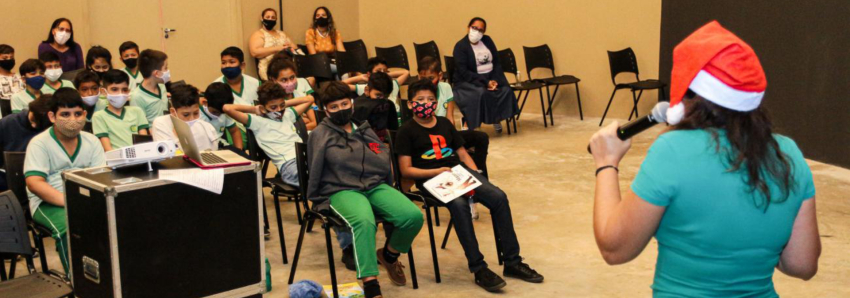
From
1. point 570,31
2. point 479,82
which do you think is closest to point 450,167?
point 479,82

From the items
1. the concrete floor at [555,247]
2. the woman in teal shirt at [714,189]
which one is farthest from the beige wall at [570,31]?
the woman in teal shirt at [714,189]

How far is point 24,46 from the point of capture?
8.41 meters

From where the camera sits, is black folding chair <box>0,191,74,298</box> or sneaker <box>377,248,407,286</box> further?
sneaker <box>377,248,407,286</box>

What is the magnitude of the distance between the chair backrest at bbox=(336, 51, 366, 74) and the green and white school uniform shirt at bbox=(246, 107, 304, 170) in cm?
422

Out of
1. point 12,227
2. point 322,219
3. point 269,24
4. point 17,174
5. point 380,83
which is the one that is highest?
point 269,24

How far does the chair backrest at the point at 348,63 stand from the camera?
9.48 m

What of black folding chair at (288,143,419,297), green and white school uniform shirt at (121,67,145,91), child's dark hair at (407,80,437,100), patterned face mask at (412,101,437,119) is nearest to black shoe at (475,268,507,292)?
black folding chair at (288,143,419,297)

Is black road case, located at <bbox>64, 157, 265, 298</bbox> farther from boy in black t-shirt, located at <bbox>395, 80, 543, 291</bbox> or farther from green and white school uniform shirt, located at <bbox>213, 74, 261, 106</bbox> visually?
green and white school uniform shirt, located at <bbox>213, 74, 261, 106</bbox>

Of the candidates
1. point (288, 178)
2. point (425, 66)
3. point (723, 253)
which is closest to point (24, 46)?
point (425, 66)

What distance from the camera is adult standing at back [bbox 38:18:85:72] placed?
811 centimetres

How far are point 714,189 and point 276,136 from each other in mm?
3783

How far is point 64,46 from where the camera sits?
324 inches

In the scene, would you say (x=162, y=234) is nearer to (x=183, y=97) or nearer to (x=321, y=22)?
(x=183, y=97)

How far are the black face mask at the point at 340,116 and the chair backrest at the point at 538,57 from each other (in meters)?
5.55
